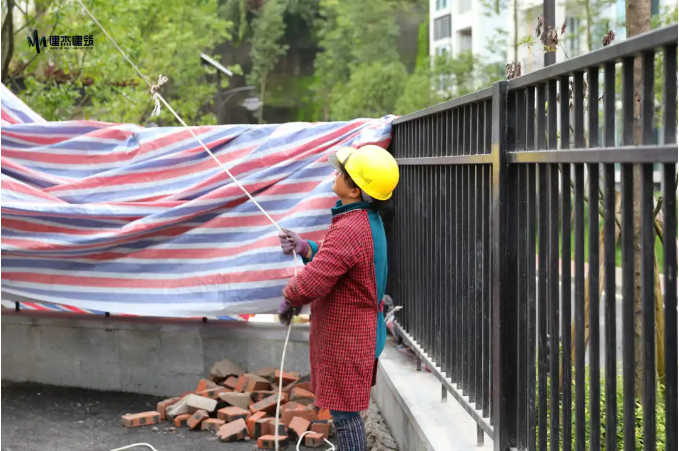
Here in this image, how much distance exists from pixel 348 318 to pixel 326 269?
304mm

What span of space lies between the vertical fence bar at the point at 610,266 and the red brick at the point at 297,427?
3244mm

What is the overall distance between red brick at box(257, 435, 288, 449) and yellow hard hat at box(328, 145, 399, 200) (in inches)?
75.1

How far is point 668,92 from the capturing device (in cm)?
198

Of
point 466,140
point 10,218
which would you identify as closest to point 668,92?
point 466,140

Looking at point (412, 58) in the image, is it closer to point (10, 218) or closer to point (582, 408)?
point (10, 218)

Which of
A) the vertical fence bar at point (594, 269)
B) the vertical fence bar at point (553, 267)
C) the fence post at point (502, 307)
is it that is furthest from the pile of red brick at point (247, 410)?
the vertical fence bar at point (594, 269)

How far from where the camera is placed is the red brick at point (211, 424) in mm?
5664

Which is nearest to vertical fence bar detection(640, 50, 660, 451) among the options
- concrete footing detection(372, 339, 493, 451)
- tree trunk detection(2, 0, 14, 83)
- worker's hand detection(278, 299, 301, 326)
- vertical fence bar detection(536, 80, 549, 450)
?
vertical fence bar detection(536, 80, 549, 450)

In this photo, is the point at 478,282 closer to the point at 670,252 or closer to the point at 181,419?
the point at 670,252

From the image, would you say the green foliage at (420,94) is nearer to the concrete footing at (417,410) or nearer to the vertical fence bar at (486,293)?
the concrete footing at (417,410)

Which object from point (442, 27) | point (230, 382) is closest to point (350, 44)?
point (442, 27)

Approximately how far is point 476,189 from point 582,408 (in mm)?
1205

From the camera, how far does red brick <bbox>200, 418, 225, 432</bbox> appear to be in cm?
566

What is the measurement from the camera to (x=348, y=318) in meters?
4.12
